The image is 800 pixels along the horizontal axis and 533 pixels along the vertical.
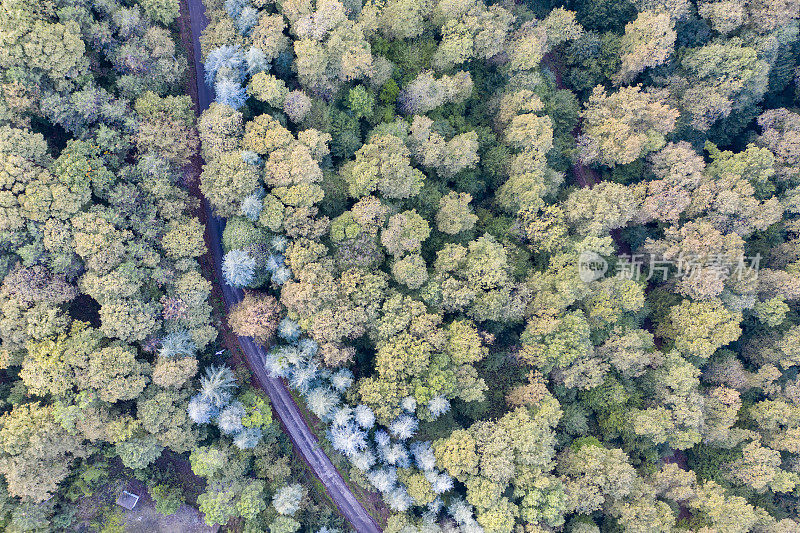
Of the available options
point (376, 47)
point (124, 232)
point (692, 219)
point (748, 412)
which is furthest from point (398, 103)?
point (748, 412)

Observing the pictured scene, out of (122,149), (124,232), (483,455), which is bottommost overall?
(483,455)

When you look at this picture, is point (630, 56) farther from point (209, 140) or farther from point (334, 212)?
point (209, 140)

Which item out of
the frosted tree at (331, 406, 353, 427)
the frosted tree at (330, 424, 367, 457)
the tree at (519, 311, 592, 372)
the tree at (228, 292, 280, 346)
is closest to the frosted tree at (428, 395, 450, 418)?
the frosted tree at (330, 424, 367, 457)

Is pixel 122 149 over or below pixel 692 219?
over

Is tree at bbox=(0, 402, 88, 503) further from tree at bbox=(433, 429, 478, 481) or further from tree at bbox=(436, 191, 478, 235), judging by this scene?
tree at bbox=(436, 191, 478, 235)

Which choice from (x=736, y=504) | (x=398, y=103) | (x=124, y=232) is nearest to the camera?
(x=124, y=232)

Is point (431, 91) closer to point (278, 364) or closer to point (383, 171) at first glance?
point (383, 171)
